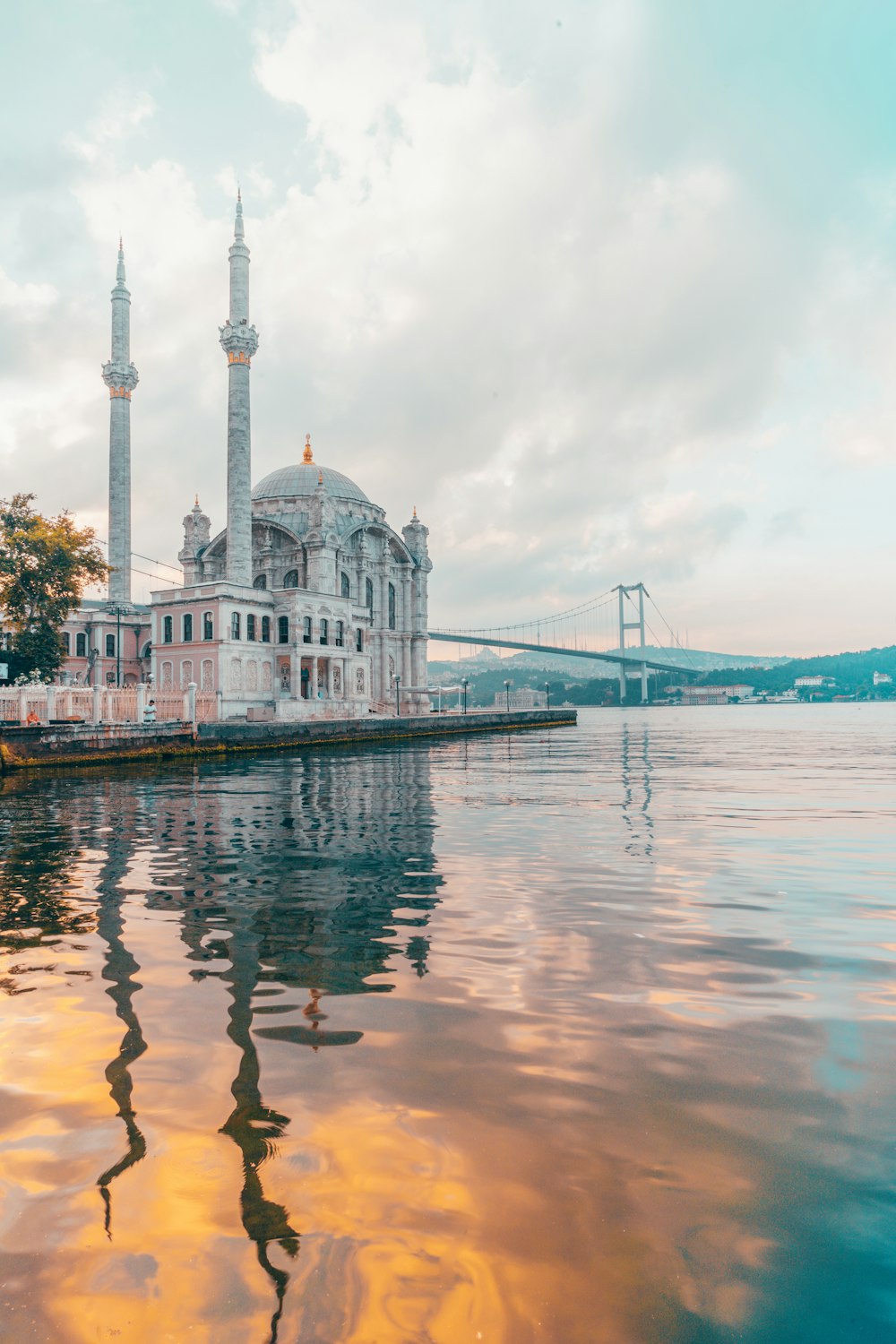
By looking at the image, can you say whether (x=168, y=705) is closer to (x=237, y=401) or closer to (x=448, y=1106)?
(x=237, y=401)

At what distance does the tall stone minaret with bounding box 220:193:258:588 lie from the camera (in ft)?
149

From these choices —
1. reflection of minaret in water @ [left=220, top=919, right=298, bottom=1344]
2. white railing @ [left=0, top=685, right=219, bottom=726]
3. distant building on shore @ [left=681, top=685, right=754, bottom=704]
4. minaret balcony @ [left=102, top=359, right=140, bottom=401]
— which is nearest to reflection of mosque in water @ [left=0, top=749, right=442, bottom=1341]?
reflection of minaret in water @ [left=220, top=919, right=298, bottom=1344]

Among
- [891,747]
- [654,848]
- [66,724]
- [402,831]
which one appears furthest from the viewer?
[891,747]

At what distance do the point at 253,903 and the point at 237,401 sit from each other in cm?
4295

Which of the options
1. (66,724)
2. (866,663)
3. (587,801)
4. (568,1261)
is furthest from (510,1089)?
(866,663)

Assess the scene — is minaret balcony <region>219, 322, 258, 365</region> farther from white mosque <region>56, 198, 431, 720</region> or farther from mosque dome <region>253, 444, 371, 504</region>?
mosque dome <region>253, 444, 371, 504</region>

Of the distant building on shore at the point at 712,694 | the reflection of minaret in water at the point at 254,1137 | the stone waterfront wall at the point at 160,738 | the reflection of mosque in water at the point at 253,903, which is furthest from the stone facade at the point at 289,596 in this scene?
the distant building on shore at the point at 712,694

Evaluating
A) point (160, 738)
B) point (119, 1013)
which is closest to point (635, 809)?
point (119, 1013)

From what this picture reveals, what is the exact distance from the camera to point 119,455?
53.7m

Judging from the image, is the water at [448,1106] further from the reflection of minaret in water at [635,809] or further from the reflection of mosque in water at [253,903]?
the reflection of minaret in water at [635,809]

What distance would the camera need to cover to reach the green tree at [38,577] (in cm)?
3262

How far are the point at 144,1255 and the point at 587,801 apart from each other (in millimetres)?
13598

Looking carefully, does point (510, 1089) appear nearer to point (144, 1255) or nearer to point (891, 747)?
point (144, 1255)

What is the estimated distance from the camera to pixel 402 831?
12172mm
